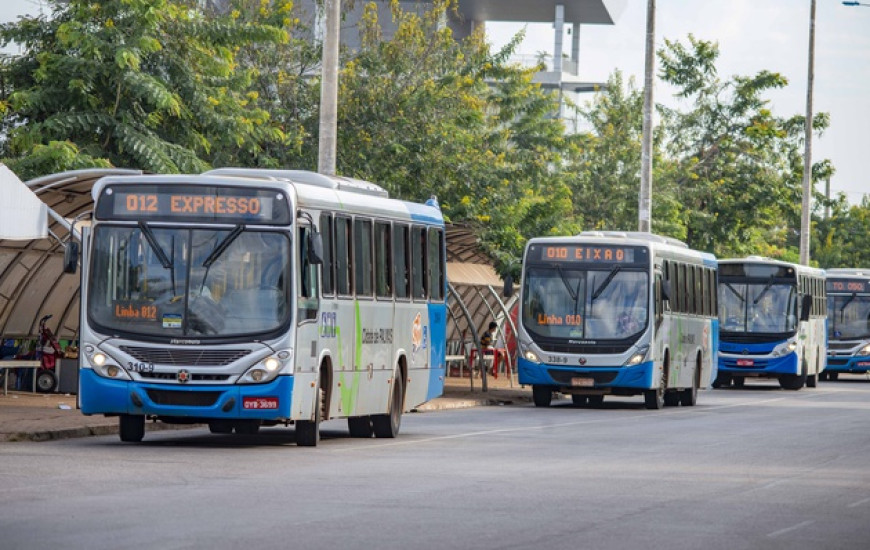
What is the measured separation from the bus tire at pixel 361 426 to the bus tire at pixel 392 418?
0.31ft

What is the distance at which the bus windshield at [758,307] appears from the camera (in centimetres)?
4884

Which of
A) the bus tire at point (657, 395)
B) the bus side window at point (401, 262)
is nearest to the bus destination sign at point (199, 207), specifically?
the bus side window at point (401, 262)

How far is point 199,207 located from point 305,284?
1.40m

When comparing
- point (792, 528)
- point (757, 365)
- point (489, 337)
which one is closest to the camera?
point (792, 528)

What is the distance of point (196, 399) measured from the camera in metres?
19.8

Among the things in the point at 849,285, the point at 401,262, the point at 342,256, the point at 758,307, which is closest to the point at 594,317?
the point at 401,262

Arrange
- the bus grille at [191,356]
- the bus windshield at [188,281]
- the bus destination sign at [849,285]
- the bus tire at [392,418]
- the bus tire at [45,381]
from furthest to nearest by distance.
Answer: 1. the bus destination sign at [849,285]
2. the bus tire at [45,381]
3. the bus tire at [392,418]
4. the bus windshield at [188,281]
5. the bus grille at [191,356]

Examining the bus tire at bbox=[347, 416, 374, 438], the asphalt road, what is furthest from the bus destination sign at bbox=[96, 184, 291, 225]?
the bus tire at bbox=[347, 416, 374, 438]

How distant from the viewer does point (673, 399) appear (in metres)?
38.9

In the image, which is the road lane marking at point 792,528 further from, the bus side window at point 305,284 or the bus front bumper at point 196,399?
the bus side window at point 305,284

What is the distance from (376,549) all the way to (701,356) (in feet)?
95.2

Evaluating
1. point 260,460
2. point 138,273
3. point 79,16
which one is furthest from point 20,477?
point 79,16

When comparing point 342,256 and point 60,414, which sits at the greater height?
point 342,256

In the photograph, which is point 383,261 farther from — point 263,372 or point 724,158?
point 724,158
